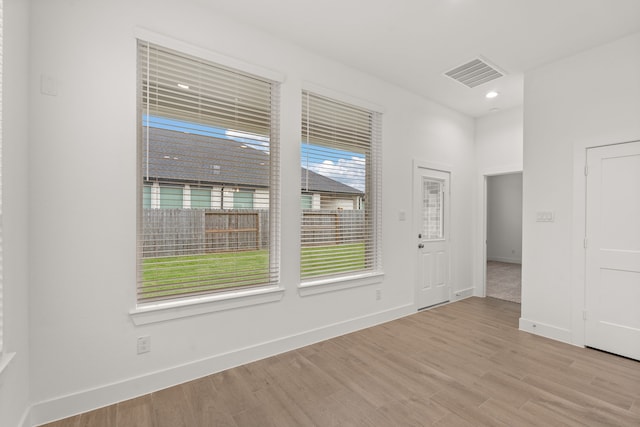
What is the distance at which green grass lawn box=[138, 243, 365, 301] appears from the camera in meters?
2.29

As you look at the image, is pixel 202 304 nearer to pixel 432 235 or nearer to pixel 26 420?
pixel 26 420

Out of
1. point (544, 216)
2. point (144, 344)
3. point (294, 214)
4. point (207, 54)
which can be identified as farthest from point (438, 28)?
point (144, 344)

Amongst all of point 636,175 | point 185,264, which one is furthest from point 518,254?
point 185,264

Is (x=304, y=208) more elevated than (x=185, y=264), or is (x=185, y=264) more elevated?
(x=304, y=208)

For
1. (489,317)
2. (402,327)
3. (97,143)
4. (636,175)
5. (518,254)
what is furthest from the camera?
(518,254)

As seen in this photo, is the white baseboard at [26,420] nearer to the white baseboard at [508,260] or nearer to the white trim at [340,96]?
the white trim at [340,96]

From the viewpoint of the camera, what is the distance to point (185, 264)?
7.95 feet

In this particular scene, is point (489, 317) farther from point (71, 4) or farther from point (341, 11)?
point (71, 4)

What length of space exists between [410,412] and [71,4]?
3.60m

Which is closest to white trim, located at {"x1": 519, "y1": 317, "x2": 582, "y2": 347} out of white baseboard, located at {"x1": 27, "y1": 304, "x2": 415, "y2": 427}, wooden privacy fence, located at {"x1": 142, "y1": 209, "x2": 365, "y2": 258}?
white baseboard, located at {"x1": 27, "y1": 304, "x2": 415, "y2": 427}

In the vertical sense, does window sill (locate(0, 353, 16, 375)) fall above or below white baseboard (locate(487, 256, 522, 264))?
above

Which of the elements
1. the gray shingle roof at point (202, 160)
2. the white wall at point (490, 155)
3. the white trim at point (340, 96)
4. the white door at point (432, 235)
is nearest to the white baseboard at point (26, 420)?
the gray shingle roof at point (202, 160)

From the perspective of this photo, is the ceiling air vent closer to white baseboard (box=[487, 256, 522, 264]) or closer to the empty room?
the empty room

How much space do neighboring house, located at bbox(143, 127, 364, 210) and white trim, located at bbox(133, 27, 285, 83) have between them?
66cm
